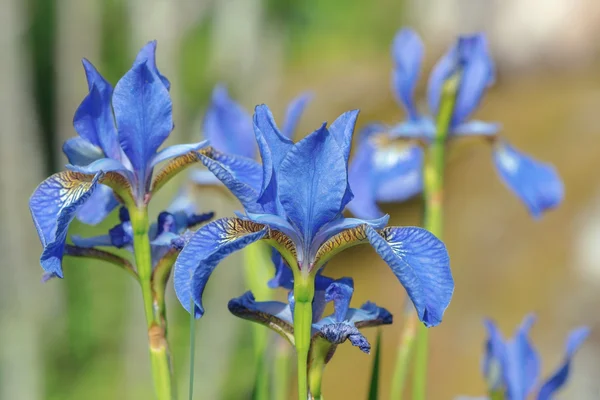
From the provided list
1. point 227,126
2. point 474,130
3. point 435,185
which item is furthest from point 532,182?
point 227,126

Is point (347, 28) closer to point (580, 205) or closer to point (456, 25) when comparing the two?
point (456, 25)

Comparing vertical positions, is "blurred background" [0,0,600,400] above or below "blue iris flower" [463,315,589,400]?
above

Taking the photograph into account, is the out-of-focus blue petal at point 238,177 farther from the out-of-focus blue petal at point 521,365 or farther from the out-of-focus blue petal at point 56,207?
the out-of-focus blue petal at point 521,365

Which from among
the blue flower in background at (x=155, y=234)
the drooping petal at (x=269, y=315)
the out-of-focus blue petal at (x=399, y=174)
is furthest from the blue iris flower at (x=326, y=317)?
the out-of-focus blue petal at (x=399, y=174)

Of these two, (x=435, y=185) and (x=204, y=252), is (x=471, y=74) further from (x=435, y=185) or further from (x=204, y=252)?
(x=204, y=252)

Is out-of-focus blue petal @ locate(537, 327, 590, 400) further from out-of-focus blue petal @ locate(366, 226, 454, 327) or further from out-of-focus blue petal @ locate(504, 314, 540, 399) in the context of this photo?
out-of-focus blue petal @ locate(366, 226, 454, 327)

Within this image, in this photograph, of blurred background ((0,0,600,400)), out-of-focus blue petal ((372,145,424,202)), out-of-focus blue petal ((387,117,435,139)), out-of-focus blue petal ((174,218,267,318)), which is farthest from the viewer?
blurred background ((0,0,600,400))

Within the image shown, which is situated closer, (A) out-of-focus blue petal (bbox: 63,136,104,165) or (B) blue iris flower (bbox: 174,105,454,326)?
(B) blue iris flower (bbox: 174,105,454,326)

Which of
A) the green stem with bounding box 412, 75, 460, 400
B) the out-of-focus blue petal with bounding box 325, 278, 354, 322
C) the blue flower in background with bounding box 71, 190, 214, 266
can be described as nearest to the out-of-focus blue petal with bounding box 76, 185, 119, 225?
the blue flower in background with bounding box 71, 190, 214, 266
